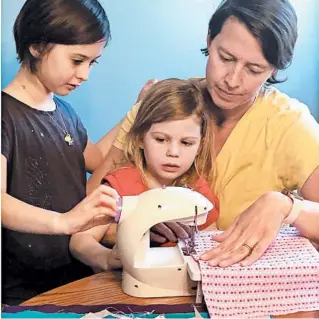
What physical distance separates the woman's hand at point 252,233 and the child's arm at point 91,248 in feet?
0.71

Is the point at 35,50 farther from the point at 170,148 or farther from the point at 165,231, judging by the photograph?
the point at 165,231

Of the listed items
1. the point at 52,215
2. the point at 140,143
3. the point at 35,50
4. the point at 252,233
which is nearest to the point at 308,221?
the point at 252,233

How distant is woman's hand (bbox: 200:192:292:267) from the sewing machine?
2.3 inches

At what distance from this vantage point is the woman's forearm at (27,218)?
104 cm

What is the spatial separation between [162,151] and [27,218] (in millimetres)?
286

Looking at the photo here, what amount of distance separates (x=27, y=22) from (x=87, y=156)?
0.93 feet

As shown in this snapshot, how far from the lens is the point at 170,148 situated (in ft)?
3.52

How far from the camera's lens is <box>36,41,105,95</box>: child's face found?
105cm

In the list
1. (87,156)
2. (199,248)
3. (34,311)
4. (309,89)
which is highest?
(309,89)

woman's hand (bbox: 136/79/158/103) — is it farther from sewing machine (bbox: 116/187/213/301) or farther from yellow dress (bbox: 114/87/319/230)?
sewing machine (bbox: 116/187/213/301)

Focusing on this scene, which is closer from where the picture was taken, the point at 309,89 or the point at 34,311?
the point at 34,311

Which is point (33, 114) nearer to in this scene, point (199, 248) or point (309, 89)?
point (199, 248)

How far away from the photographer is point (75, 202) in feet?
3.56

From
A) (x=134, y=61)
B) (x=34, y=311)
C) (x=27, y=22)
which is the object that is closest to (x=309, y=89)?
(x=134, y=61)
